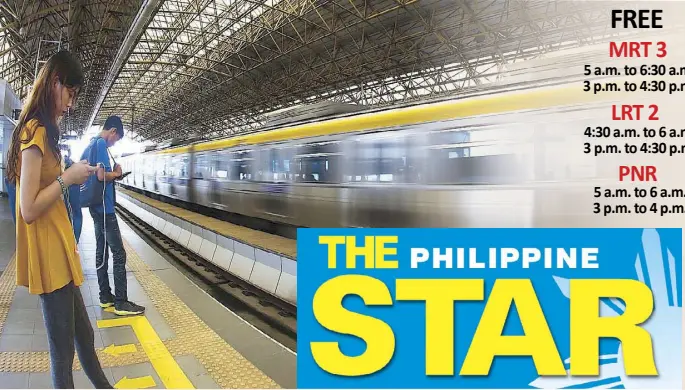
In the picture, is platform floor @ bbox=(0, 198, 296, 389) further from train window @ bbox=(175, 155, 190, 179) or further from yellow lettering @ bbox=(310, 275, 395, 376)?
train window @ bbox=(175, 155, 190, 179)

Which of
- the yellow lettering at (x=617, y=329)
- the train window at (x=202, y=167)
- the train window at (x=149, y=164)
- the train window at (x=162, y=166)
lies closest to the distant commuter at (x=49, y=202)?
the yellow lettering at (x=617, y=329)

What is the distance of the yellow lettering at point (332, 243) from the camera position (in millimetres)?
3251

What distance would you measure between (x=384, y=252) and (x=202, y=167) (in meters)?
12.8

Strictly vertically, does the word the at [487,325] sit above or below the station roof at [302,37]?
below

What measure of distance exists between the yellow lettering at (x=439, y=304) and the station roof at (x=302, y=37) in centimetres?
1073

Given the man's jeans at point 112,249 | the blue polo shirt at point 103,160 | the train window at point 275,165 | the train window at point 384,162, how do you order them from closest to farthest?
the blue polo shirt at point 103,160, the man's jeans at point 112,249, the train window at point 384,162, the train window at point 275,165

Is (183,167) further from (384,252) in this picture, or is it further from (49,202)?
(49,202)

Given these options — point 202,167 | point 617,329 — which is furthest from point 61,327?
point 202,167

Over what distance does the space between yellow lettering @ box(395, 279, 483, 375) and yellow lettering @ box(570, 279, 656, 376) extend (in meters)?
0.66

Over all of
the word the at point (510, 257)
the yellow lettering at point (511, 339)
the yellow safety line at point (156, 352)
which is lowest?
the yellow safety line at point (156, 352)

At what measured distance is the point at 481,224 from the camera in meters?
5.55

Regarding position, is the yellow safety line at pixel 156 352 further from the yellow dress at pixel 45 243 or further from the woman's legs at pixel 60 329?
the yellow dress at pixel 45 243

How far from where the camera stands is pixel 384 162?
23.3ft

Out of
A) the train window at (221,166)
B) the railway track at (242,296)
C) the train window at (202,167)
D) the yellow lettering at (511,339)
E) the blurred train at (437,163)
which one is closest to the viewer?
the yellow lettering at (511,339)
